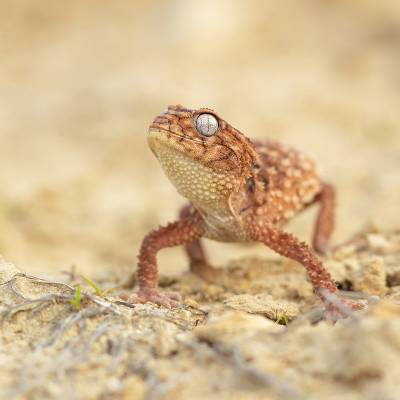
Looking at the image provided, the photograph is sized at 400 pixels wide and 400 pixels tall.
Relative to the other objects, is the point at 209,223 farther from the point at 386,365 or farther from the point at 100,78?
the point at 100,78

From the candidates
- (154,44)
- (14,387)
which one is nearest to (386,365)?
(14,387)

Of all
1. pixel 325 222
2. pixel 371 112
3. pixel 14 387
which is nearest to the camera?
pixel 14 387

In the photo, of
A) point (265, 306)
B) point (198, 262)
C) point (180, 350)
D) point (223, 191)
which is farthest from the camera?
point (198, 262)

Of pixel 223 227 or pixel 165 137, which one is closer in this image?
pixel 165 137

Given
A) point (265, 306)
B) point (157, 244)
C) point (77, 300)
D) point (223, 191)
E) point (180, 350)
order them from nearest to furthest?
point (180, 350), point (77, 300), point (265, 306), point (223, 191), point (157, 244)

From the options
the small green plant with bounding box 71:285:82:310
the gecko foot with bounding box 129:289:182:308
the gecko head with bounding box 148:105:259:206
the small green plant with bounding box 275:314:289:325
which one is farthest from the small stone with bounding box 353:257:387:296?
the small green plant with bounding box 71:285:82:310

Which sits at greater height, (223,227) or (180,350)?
(223,227)

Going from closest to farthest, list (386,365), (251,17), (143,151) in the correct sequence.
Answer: (386,365) → (143,151) → (251,17)

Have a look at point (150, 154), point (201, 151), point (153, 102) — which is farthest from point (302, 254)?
point (153, 102)

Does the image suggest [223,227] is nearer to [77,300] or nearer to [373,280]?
[373,280]
